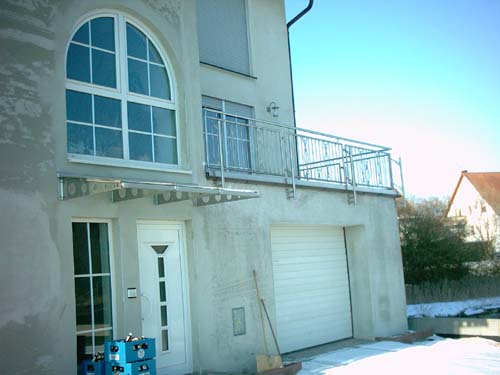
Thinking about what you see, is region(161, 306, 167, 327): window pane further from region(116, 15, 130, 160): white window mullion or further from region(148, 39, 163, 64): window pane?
region(148, 39, 163, 64): window pane

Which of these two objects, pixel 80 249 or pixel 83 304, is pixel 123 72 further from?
pixel 83 304

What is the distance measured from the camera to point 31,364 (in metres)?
6.60

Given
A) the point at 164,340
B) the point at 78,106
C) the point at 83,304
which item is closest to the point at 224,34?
the point at 78,106

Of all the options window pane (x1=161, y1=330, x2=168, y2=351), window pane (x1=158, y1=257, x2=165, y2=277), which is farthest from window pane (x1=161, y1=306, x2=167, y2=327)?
window pane (x1=158, y1=257, x2=165, y2=277)

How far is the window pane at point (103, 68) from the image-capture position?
8188 mm

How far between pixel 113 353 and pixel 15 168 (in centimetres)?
252

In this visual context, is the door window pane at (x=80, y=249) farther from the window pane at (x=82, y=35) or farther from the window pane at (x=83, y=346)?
the window pane at (x=82, y=35)

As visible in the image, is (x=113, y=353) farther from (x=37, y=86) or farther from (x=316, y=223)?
(x=316, y=223)

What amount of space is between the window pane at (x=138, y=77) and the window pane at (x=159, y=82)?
12cm

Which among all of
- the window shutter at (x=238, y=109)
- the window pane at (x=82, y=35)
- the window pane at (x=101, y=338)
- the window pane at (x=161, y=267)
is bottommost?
the window pane at (x=101, y=338)

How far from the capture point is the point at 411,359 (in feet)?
33.1

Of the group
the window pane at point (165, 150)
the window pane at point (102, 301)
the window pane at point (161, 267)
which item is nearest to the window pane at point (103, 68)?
the window pane at point (165, 150)

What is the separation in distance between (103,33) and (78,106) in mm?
1272

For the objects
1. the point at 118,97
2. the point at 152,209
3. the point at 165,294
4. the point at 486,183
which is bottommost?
the point at 165,294
